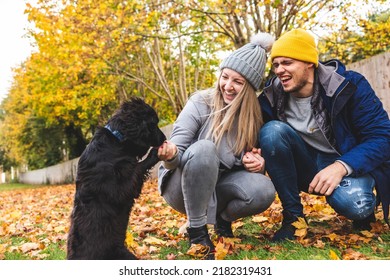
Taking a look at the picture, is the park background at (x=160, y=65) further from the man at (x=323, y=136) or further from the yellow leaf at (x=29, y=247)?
the man at (x=323, y=136)

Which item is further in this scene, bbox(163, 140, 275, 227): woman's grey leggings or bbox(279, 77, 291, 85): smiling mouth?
bbox(279, 77, 291, 85): smiling mouth

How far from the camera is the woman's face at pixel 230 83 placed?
11.0 feet

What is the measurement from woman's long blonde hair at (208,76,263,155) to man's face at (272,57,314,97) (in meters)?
0.26

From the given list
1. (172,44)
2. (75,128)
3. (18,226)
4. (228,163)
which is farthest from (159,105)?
(228,163)

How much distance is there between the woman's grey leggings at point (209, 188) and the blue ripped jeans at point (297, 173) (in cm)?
13

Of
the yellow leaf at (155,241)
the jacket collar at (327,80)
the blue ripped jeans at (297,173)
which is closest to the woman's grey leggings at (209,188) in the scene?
the blue ripped jeans at (297,173)

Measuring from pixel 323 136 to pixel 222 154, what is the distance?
84 centimetres

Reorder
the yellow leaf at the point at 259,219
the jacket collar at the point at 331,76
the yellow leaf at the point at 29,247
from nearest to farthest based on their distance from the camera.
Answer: the jacket collar at the point at 331,76 < the yellow leaf at the point at 29,247 < the yellow leaf at the point at 259,219

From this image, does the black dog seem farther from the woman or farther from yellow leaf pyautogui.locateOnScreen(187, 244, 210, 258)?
yellow leaf pyautogui.locateOnScreen(187, 244, 210, 258)

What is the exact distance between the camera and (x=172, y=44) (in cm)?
1404

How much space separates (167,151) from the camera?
302 cm

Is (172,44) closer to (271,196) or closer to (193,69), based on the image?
(193,69)

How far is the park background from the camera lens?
3.47 m

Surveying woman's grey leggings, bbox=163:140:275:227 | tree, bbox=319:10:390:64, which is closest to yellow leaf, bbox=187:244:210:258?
woman's grey leggings, bbox=163:140:275:227
